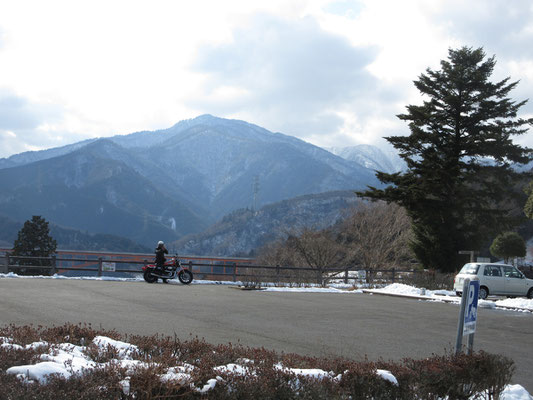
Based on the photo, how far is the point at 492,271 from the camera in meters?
24.9

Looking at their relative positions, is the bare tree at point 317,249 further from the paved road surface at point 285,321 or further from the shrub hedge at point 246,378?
the shrub hedge at point 246,378

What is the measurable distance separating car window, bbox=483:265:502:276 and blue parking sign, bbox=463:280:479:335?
19.5 meters

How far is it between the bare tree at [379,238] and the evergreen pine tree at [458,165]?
23.7 feet

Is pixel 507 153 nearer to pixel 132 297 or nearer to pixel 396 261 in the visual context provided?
pixel 396 261

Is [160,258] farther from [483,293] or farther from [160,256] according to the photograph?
[483,293]

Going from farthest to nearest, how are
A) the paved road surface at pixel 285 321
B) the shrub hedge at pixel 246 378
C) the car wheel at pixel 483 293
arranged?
the car wheel at pixel 483 293 → the paved road surface at pixel 285 321 → the shrub hedge at pixel 246 378

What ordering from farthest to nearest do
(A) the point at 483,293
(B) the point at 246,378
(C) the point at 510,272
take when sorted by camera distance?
1. (C) the point at 510,272
2. (A) the point at 483,293
3. (B) the point at 246,378

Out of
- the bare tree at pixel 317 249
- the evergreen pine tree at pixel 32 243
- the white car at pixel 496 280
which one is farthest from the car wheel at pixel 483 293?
the evergreen pine tree at pixel 32 243

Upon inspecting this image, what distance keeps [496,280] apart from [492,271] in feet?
1.42

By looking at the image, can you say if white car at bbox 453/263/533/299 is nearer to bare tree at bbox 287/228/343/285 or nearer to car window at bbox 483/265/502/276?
car window at bbox 483/265/502/276

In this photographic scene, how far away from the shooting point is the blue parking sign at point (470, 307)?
658 centimetres

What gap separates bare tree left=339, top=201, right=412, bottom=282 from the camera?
4697cm

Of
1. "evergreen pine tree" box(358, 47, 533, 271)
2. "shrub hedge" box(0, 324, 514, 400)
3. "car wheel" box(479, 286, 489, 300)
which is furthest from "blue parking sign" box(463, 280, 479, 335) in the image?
"evergreen pine tree" box(358, 47, 533, 271)

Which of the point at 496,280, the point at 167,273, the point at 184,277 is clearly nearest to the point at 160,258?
the point at 167,273
